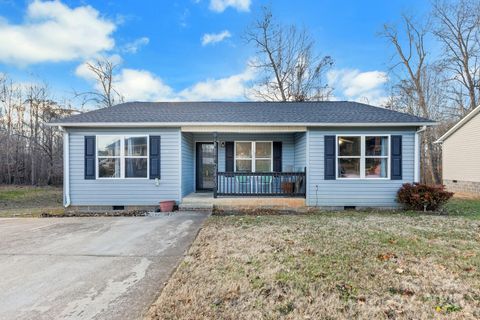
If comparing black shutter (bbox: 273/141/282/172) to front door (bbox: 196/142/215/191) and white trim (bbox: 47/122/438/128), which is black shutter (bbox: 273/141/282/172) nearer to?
white trim (bbox: 47/122/438/128)

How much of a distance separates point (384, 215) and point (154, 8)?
13.6m

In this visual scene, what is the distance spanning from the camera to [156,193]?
27.9ft

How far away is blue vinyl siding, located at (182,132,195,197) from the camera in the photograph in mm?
8988

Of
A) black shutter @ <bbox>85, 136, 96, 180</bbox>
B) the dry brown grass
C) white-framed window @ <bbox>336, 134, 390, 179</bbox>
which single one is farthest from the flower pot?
white-framed window @ <bbox>336, 134, 390, 179</bbox>

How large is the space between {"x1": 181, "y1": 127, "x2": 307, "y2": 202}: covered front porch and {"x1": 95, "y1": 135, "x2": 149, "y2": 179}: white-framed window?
1.31 metres

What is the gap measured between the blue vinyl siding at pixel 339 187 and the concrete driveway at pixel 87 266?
4.06 metres

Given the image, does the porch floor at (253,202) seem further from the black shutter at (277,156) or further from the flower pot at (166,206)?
the black shutter at (277,156)

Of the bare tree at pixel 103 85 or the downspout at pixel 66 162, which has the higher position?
the bare tree at pixel 103 85

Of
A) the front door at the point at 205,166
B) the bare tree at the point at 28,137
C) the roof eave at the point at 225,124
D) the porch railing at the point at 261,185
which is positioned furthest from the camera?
the bare tree at the point at 28,137

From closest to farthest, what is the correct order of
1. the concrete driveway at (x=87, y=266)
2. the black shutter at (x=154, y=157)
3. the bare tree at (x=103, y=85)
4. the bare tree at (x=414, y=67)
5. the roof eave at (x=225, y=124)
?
the concrete driveway at (x=87, y=266) → the roof eave at (x=225, y=124) → the black shutter at (x=154, y=157) → the bare tree at (x=414, y=67) → the bare tree at (x=103, y=85)

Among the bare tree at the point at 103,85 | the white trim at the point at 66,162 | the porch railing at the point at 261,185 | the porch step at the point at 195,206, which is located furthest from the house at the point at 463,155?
the bare tree at the point at 103,85

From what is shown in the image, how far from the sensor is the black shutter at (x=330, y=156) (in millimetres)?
8484

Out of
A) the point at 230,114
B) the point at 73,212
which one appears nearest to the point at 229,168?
the point at 230,114

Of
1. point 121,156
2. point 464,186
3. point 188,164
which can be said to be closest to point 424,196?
point 188,164
